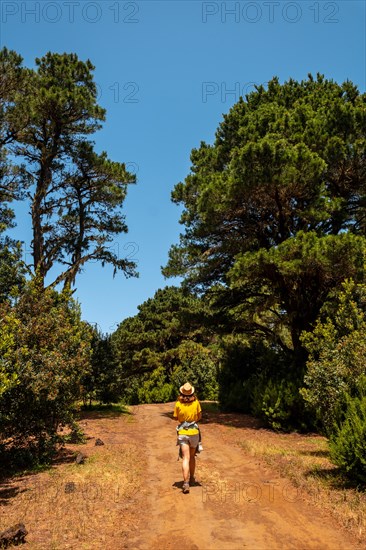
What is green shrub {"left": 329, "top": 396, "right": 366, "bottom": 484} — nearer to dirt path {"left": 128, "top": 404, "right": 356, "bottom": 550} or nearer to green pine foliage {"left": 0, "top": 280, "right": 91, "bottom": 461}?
dirt path {"left": 128, "top": 404, "right": 356, "bottom": 550}

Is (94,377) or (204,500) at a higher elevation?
(94,377)

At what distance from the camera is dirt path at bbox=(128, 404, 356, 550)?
5.50 meters

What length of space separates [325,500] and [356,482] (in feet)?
3.73

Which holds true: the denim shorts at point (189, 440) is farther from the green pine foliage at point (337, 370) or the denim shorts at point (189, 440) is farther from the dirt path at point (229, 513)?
the green pine foliage at point (337, 370)

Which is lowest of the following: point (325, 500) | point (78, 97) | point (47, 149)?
point (325, 500)

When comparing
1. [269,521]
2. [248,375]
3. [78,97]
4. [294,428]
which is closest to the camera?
[269,521]

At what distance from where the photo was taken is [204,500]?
7078 mm

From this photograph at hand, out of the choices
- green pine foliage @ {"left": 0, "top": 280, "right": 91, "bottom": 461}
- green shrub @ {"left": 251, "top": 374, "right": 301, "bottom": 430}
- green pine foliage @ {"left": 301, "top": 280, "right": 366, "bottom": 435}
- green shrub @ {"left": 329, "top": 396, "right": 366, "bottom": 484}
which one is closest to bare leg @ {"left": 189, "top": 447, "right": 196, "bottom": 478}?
green shrub @ {"left": 329, "top": 396, "right": 366, "bottom": 484}

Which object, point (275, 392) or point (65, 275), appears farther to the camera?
point (65, 275)

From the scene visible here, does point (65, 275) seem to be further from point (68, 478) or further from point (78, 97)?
point (68, 478)

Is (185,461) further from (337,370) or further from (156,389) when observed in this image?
(156,389)

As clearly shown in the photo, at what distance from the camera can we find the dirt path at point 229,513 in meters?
5.50

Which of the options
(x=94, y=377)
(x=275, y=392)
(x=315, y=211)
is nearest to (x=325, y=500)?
(x=275, y=392)

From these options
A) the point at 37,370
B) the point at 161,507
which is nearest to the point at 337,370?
the point at 161,507
